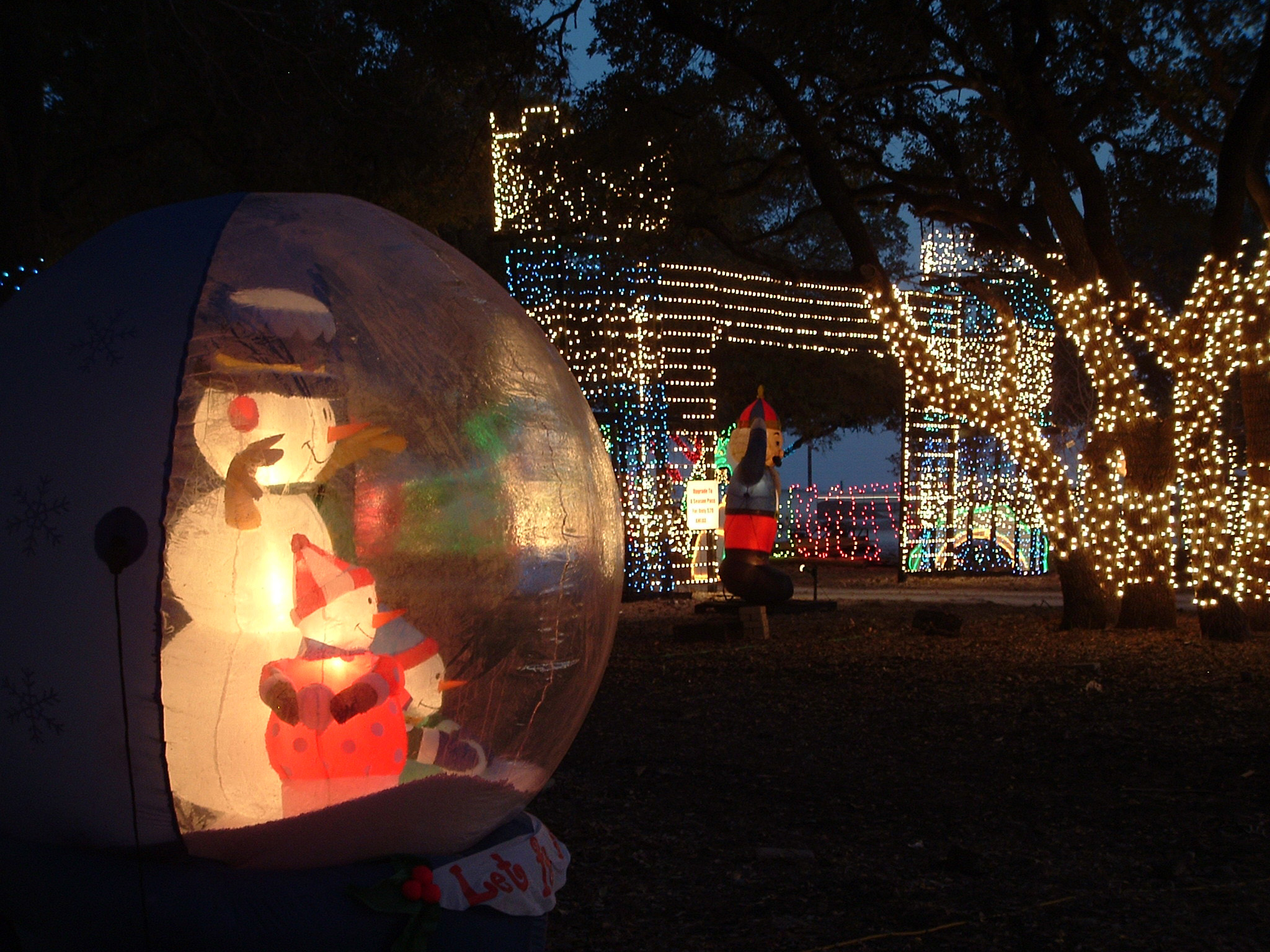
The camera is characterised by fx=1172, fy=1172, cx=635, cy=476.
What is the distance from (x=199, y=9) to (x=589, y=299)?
29.4ft

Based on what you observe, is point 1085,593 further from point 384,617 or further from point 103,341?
point 103,341

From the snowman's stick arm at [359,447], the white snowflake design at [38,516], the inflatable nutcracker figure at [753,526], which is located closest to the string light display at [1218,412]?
the inflatable nutcracker figure at [753,526]

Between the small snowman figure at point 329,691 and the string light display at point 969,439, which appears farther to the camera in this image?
the string light display at point 969,439

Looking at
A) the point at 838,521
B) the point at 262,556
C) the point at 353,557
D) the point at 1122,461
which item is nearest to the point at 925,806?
the point at 353,557

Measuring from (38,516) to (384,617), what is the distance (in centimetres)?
79

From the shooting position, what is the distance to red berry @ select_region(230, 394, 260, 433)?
2.65 m

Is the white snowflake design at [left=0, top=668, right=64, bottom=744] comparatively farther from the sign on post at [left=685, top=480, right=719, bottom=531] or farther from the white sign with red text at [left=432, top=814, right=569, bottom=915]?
the sign on post at [left=685, top=480, right=719, bottom=531]

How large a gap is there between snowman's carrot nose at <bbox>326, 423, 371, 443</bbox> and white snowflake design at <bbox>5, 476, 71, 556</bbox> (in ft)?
1.90

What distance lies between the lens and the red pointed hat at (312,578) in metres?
2.63

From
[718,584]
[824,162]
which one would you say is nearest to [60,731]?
[824,162]

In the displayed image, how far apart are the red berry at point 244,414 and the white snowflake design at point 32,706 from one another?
0.71 meters

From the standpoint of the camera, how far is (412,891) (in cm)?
278

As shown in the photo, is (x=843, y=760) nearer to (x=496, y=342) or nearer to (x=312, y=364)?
(x=496, y=342)

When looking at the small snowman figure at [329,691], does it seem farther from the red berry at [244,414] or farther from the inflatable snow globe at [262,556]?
the red berry at [244,414]
